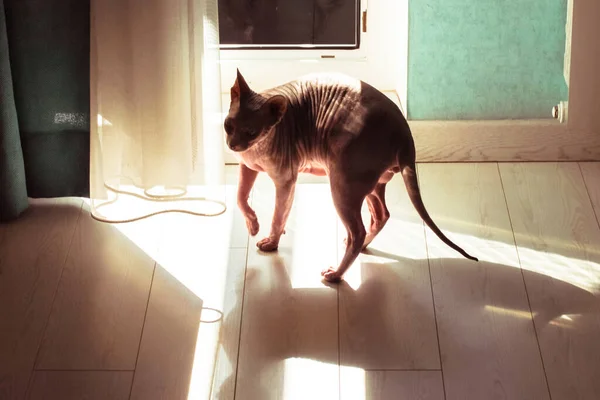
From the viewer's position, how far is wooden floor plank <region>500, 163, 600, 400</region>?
2.05 metres

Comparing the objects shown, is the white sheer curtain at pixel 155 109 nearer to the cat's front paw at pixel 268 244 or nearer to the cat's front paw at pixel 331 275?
the cat's front paw at pixel 268 244

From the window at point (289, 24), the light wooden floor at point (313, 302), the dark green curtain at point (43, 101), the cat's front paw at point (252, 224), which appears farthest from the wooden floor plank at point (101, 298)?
the window at point (289, 24)

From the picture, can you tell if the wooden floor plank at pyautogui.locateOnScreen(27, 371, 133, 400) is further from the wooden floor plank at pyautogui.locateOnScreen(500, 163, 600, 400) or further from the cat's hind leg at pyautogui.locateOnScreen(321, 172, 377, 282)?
the wooden floor plank at pyautogui.locateOnScreen(500, 163, 600, 400)

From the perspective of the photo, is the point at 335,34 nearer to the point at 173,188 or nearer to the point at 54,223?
the point at 173,188

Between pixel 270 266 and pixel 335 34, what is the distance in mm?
778

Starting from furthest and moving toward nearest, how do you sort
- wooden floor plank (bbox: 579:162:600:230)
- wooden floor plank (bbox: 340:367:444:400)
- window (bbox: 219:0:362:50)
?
window (bbox: 219:0:362:50) < wooden floor plank (bbox: 579:162:600:230) < wooden floor plank (bbox: 340:367:444:400)

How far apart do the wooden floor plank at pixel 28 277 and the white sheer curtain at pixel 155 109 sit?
0.15 metres

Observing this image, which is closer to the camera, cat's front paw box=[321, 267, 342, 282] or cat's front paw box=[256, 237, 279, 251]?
cat's front paw box=[321, 267, 342, 282]

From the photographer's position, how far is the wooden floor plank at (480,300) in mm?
2018

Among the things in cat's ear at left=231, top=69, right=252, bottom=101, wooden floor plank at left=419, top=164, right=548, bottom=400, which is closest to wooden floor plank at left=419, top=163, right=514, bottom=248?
wooden floor plank at left=419, top=164, right=548, bottom=400

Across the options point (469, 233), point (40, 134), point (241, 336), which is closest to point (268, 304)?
point (241, 336)

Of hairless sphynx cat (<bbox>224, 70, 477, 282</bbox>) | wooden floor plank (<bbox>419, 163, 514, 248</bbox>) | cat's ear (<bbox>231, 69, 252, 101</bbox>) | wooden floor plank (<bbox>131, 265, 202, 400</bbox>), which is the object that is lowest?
wooden floor plank (<bbox>131, 265, 202, 400</bbox>)

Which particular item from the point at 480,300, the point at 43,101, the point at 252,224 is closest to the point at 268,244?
the point at 252,224

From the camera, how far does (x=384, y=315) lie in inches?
86.7
